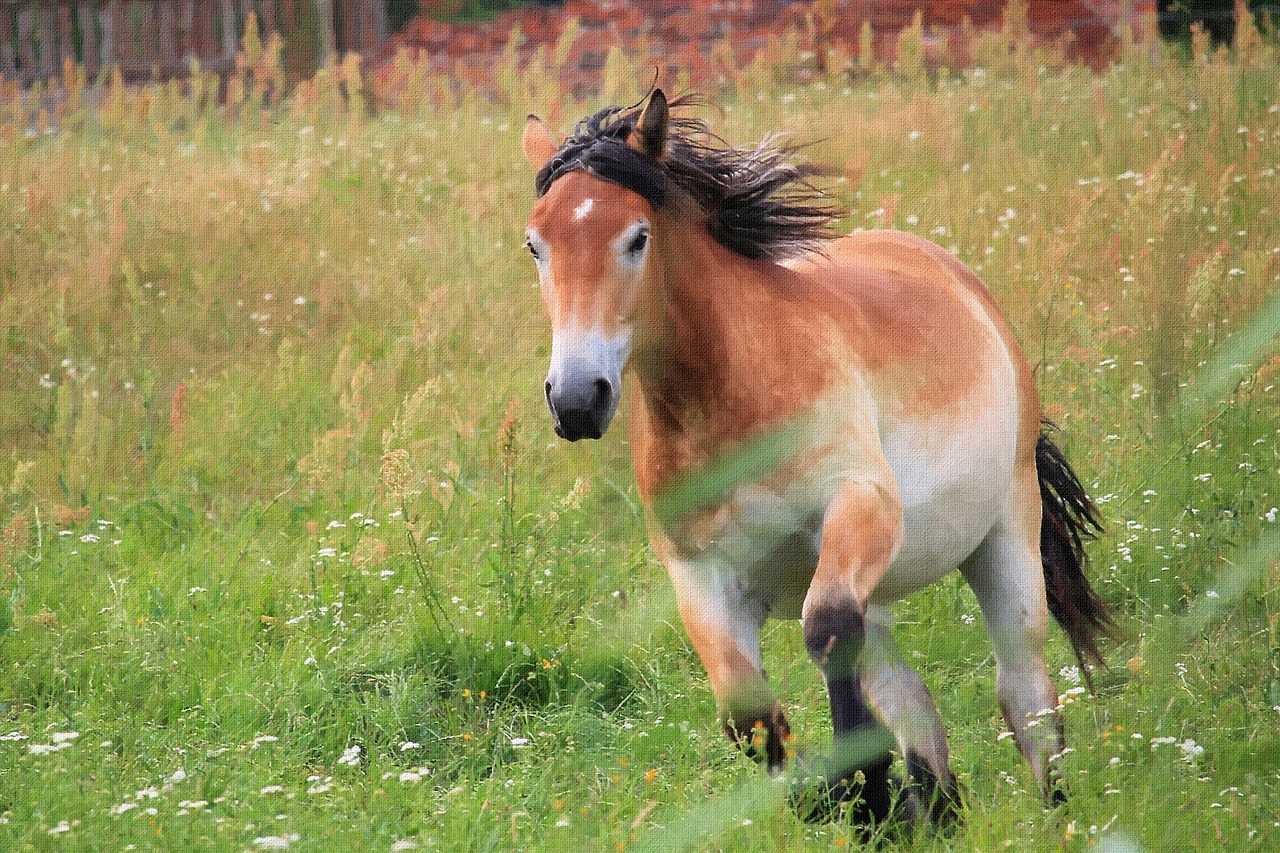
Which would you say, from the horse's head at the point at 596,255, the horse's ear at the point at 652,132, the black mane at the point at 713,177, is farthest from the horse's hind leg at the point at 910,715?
the horse's ear at the point at 652,132

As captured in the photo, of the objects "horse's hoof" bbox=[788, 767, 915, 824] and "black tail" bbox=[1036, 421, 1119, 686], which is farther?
"black tail" bbox=[1036, 421, 1119, 686]

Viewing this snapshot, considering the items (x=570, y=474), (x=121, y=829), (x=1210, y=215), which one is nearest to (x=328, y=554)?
(x=570, y=474)

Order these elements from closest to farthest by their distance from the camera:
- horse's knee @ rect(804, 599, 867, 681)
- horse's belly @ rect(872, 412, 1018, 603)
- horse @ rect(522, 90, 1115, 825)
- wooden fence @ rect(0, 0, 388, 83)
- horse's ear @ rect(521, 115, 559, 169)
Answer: horse's knee @ rect(804, 599, 867, 681) < horse @ rect(522, 90, 1115, 825) < horse's belly @ rect(872, 412, 1018, 603) < horse's ear @ rect(521, 115, 559, 169) < wooden fence @ rect(0, 0, 388, 83)

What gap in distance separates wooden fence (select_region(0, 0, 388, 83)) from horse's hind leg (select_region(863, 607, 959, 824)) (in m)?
11.7

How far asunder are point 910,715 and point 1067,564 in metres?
1.06

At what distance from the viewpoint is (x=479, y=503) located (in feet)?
19.2

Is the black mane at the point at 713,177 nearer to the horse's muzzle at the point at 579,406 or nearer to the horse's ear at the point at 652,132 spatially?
the horse's ear at the point at 652,132

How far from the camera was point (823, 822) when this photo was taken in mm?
3438

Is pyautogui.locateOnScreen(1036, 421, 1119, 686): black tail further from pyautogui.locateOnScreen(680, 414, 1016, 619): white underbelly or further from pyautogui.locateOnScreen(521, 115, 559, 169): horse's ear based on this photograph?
pyautogui.locateOnScreen(521, 115, 559, 169): horse's ear

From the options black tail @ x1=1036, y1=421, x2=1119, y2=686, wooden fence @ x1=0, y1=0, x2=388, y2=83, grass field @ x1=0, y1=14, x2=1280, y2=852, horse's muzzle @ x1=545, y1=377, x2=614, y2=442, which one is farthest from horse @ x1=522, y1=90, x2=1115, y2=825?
wooden fence @ x1=0, y1=0, x2=388, y2=83

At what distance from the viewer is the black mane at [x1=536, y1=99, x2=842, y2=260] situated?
3.40 meters

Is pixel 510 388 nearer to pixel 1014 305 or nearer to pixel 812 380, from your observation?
pixel 1014 305

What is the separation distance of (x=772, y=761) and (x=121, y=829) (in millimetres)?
1662

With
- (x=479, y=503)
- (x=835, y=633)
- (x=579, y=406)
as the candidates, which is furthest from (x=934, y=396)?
(x=479, y=503)
